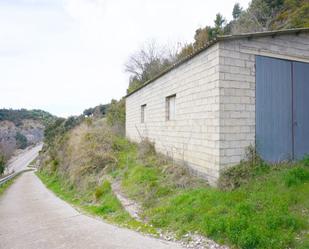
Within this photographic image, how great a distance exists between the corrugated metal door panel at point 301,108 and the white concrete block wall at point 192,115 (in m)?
2.54

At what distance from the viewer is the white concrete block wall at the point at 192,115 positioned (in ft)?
23.8

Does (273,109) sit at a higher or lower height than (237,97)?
lower

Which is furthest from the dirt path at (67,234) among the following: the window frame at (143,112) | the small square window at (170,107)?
the window frame at (143,112)

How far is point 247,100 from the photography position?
Result: 23.7 feet

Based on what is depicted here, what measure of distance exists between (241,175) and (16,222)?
640 centimetres

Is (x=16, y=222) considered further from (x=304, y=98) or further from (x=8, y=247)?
(x=304, y=98)

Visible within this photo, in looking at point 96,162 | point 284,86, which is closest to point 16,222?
point 96,162

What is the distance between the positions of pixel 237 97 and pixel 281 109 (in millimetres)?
1471

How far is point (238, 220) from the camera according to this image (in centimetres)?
479

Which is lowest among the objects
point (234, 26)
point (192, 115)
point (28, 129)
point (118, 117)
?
point (28, 129)

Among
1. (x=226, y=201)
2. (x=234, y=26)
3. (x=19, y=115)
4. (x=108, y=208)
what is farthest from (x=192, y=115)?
(x=19, y=115)

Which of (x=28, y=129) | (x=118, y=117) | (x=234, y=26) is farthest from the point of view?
(x=28, y=129)

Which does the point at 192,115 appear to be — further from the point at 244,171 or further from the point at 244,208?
the point at 244,208

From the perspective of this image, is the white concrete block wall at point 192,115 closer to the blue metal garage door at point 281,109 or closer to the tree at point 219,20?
the blue metal garage door at point 281,109
